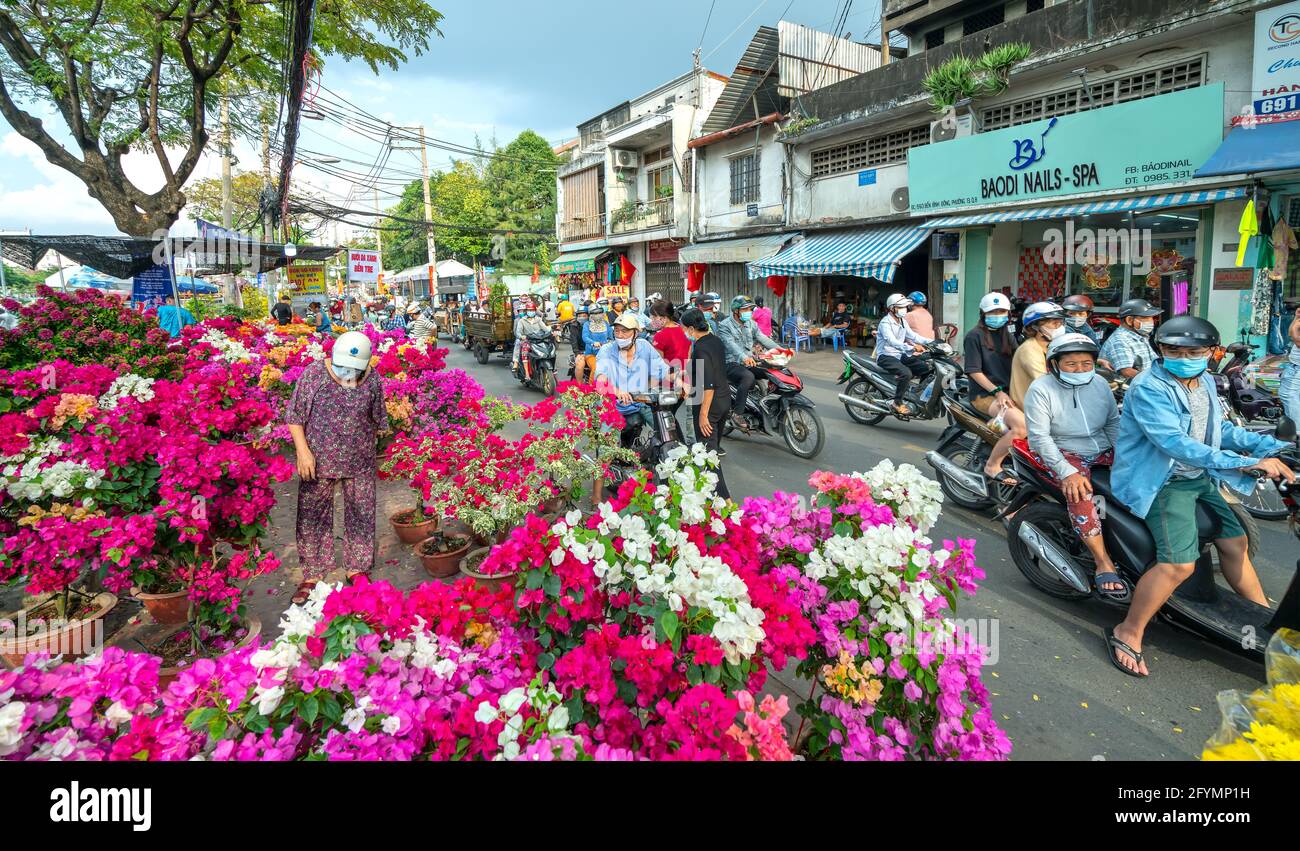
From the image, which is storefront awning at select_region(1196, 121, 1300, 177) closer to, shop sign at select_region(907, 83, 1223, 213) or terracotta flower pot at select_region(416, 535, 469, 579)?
shop sign at select_region(907, 83, 1223, 213)

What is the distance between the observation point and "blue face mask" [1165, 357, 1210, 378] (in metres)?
3.10

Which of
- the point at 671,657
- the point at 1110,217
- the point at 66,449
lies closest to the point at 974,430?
the point at 671,657

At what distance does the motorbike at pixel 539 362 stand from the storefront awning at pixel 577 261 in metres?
14.7

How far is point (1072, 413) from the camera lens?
3771 mm

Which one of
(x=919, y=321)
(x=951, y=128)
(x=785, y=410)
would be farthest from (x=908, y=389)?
(x=951, y=128)

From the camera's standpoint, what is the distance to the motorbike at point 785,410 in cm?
734

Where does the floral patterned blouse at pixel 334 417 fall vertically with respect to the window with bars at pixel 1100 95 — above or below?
below

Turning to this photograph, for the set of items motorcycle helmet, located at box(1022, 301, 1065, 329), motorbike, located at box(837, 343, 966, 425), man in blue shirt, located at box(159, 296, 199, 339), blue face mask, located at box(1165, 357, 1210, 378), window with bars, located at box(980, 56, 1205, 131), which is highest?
window with bars, located at box(980, 56, 1205, 131)

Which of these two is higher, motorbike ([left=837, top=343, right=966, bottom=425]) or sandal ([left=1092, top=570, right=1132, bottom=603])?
motorbike ([left=837, top=343, right=966, bottom=425])

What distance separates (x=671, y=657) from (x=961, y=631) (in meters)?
1.00

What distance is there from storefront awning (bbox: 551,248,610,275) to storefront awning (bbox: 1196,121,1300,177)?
19.7 meters

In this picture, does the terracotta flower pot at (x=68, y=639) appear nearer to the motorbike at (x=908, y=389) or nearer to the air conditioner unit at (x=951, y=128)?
the motorbike at (x=908, y=389)

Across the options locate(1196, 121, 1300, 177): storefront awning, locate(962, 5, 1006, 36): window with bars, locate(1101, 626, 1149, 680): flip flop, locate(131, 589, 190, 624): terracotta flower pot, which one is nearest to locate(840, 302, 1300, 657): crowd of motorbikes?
locate(1101, 626, 1149, 680): flip flop

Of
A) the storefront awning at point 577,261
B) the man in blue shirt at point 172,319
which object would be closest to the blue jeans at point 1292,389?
the man in blue shirt at point 172,319
